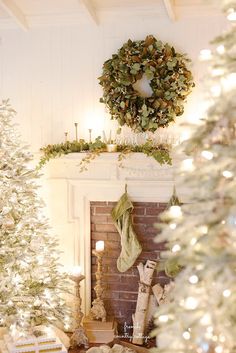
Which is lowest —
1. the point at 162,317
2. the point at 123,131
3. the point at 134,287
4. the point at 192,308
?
the point at 134,287

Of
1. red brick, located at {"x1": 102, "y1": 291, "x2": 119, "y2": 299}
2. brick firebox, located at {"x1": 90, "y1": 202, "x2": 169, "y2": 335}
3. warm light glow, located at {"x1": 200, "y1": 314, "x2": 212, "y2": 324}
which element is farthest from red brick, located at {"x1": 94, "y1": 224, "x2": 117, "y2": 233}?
warm light glow, located at {"x1": 200, "y1": 314, "x2": 212, "y2": 324}

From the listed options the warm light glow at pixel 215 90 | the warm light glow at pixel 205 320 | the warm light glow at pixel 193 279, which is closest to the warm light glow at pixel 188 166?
the warm light glow at pixel 215 90

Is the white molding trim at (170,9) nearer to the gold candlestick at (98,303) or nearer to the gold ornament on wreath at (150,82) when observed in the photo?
the gold ornament on wreath at (150,82)

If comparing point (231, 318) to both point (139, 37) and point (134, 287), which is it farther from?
point (139, 37)

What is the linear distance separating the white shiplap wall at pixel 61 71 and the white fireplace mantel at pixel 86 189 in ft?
1.15

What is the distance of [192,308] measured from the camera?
1.76 metres

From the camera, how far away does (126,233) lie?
4195 millimetres

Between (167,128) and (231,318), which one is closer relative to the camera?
(231,318)

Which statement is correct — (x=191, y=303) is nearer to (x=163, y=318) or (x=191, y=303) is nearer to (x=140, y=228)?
(x=163, y=318)

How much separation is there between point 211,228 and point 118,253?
8.96 feet

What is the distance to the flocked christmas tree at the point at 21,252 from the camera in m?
3.58

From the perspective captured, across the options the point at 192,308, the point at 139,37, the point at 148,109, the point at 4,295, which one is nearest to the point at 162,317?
the point at 192,308

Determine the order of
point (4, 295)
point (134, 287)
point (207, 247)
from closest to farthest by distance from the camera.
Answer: point (207, 247) < point (4, 295) < point (134, 287)

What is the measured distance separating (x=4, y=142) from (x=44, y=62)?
3.72 feet
